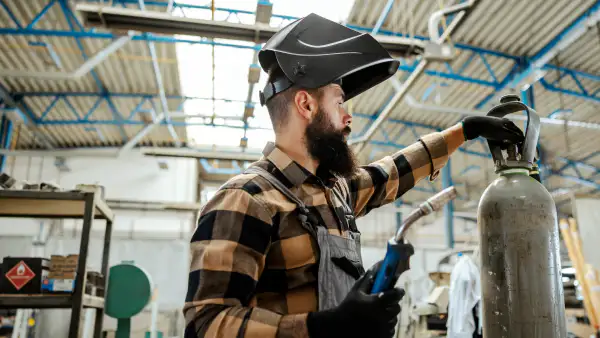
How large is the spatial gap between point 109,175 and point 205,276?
11.5 metres

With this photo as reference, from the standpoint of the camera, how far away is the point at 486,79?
9133 mm

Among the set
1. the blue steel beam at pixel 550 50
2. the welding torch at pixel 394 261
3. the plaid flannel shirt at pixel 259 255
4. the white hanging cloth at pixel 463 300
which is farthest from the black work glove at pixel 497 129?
the blue steel beam at pixel 550 50

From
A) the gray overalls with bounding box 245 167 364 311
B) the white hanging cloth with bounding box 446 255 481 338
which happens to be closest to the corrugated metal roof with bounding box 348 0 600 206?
the white hanging cloth with bounding box 446 255 481 338

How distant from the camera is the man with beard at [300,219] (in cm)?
102

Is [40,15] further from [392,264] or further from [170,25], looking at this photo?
[392,264]

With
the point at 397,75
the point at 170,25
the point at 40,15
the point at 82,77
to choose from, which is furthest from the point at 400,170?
the point at 82,77

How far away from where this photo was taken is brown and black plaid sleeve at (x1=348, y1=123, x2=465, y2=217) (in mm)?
1667

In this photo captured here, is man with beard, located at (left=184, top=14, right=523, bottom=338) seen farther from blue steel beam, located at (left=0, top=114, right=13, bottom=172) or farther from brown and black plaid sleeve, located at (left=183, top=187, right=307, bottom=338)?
blue steel beam, located at (left=0, top=114, right=13, bottom=172)

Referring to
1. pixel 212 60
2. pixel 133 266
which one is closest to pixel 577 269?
pixel 133 266

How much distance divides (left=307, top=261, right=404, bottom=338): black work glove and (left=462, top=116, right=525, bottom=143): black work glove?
0.66m

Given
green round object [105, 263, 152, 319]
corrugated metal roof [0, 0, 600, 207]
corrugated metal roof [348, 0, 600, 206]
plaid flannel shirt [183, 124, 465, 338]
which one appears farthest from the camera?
corrugated metal roof [0, 0, 600, 207]

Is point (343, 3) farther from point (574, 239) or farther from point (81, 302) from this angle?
point (81, 302)

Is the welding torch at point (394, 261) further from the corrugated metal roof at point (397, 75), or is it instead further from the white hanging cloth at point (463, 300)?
the corrugated metal roof at point (397, 75)

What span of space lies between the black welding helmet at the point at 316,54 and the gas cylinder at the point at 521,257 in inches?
19.3
